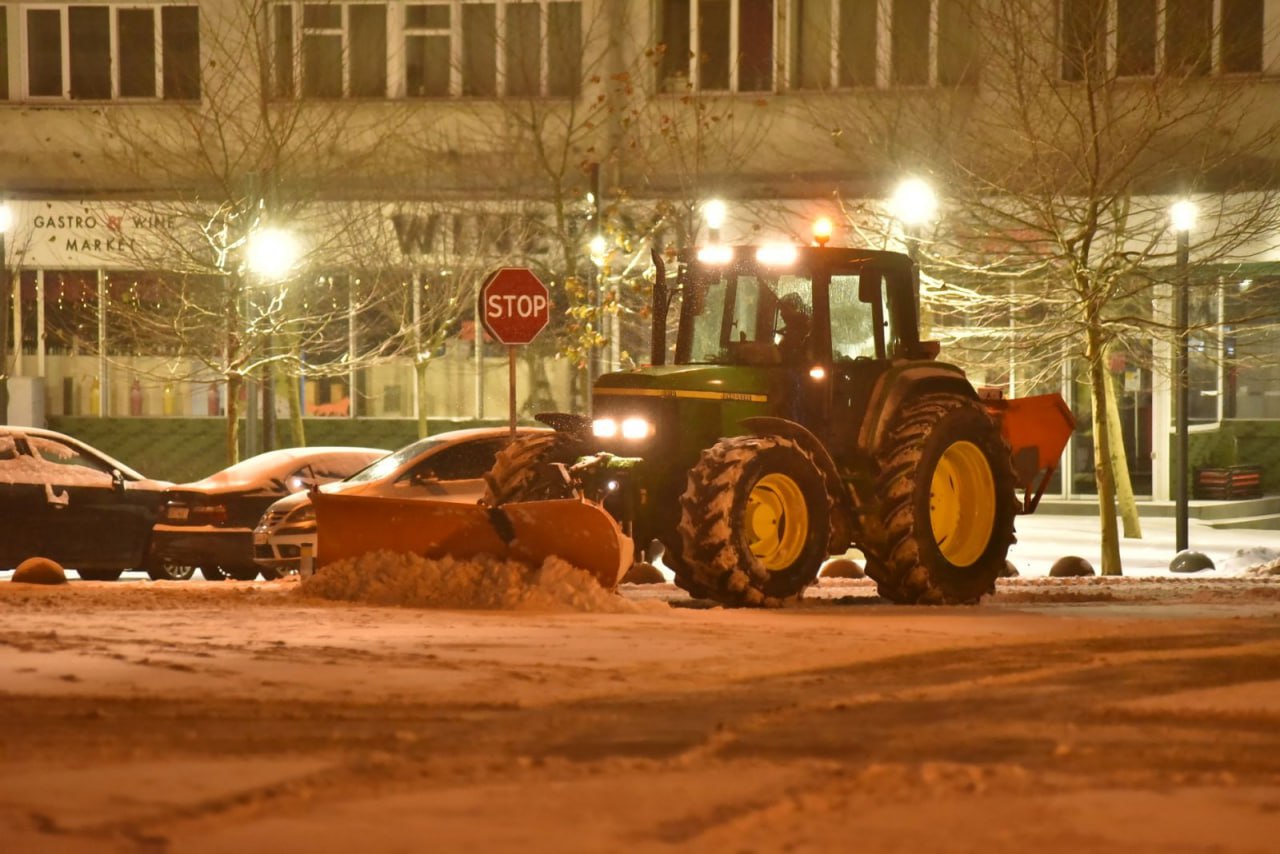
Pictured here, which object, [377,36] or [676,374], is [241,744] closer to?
[676,374]

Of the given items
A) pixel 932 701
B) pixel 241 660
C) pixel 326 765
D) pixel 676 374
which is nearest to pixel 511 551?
pixel 676 374

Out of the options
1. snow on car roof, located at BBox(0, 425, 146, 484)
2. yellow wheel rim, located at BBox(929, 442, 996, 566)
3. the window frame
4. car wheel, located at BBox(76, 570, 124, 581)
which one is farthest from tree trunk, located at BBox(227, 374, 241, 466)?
yellow wheel rim, located at BBox(929, 442, 996, 566)

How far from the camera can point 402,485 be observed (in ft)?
58.7

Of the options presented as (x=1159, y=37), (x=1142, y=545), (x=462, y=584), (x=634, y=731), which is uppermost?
(x=1159, y=37)

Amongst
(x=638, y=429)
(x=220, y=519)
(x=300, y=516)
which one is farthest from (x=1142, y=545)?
(x=638, y=429)

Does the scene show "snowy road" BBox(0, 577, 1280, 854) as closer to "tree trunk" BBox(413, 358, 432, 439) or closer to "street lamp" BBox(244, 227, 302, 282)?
"street lamp" BBox(244, 227, 302, 282)

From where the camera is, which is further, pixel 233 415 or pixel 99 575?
pixel 233 415

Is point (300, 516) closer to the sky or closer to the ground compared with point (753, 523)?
closer to the ground

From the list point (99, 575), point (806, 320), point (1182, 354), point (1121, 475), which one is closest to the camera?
point (806, 320)

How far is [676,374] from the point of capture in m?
13.2

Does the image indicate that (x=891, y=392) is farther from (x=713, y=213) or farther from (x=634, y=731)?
(x=713, y=213)

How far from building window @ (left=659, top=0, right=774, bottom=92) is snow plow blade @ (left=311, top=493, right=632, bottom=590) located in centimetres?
1774

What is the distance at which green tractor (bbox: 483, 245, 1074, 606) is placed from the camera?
13016 mm

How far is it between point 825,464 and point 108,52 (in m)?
22.5
